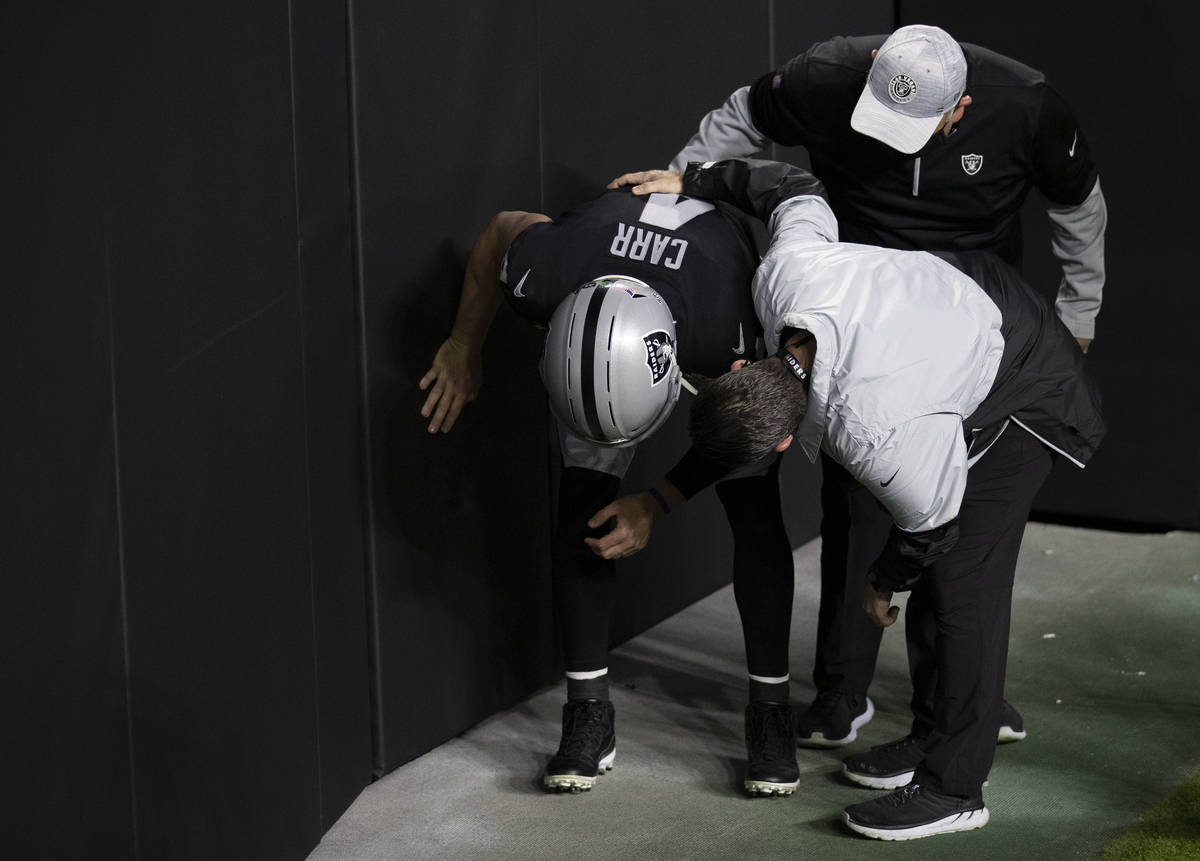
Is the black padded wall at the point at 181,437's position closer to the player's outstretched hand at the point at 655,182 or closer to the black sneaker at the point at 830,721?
the player's outstretched hand at the point at 655,182

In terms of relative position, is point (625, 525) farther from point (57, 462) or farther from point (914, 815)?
point (57, 462)

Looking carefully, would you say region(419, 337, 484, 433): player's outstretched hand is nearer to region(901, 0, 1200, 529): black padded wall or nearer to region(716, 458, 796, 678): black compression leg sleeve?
region(716, 458, 796, 678): black compression leg sleeve

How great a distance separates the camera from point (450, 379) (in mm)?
3145

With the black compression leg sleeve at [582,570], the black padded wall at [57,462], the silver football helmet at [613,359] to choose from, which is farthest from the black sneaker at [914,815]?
the black padded wall at [57,462]

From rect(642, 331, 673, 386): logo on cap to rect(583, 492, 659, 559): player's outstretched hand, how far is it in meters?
0.47

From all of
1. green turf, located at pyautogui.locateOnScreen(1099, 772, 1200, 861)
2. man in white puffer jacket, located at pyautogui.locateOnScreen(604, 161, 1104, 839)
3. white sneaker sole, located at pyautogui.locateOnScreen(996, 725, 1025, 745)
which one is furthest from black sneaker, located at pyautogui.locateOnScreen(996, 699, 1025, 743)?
green turf, located at pyautogui.locateOnScreen(1099, 772, 1200, 861)

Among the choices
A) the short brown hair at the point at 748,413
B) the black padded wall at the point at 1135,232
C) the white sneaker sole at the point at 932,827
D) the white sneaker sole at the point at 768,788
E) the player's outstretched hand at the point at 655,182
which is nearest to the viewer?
the short brown hair at the point at 748,413

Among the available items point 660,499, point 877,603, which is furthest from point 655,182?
point 877,603

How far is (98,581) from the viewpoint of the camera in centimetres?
203

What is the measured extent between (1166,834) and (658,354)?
1.36 m

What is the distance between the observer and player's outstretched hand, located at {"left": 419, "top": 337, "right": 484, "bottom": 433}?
10.3 ft

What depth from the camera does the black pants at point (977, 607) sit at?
2.81 meters

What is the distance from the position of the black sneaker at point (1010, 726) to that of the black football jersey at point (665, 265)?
3.76 ft

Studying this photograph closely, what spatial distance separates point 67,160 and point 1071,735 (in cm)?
253
